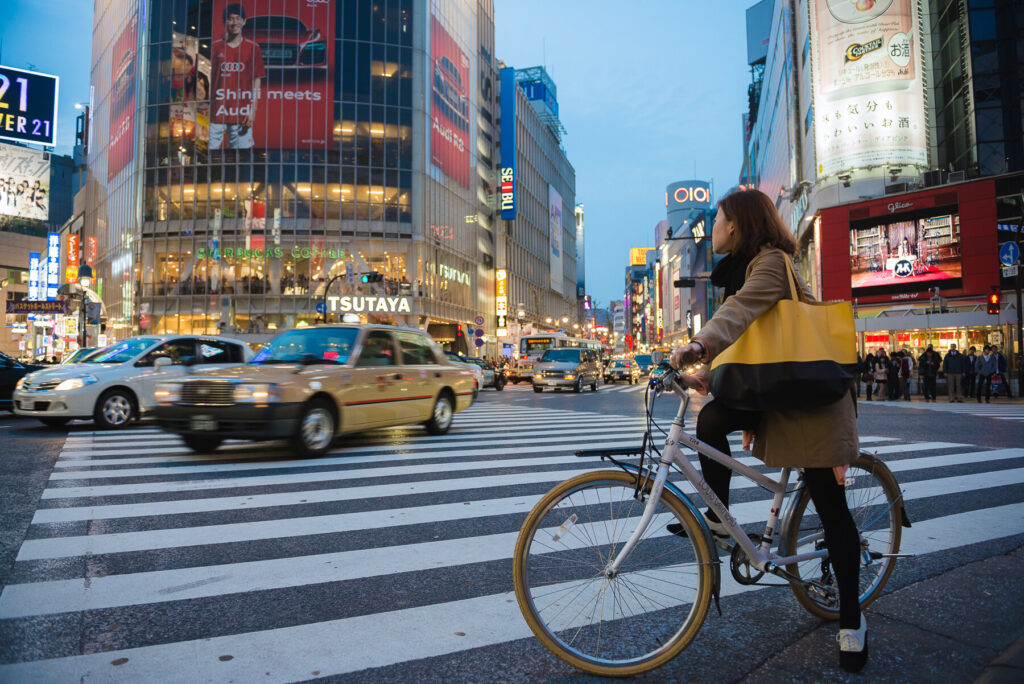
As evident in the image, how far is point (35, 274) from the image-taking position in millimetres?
69625

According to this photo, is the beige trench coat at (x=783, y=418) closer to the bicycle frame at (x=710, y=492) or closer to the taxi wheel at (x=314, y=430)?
the bicycle frame at (x=710, y=492)

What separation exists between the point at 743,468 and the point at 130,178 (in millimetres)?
57095

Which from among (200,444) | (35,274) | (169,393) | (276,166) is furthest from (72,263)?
(169,393)

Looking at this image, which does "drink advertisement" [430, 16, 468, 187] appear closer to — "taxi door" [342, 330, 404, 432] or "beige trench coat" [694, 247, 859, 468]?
"taxi door" [342, 330, 404, 432]

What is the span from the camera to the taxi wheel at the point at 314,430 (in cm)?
773

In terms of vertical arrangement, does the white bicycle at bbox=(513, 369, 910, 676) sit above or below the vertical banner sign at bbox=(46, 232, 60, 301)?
below

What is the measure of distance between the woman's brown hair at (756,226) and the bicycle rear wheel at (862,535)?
1.02m

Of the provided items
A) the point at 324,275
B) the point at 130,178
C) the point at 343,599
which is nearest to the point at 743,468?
the point at 343,599

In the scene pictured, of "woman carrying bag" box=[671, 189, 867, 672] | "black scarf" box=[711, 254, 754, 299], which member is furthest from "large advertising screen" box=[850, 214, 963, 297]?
"woman carrying bag" box=[671, 189, 867, 672]

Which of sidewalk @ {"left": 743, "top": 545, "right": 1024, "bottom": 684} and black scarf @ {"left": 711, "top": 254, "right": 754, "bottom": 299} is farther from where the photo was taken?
black scarf @ {"left": 711, "top": 254, "right": 754, "bottom": 299}

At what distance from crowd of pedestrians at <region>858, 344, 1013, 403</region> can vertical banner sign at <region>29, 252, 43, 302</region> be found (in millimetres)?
77994

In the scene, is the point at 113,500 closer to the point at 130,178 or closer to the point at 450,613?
the point at 450,613

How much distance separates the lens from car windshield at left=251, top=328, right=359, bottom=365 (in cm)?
848

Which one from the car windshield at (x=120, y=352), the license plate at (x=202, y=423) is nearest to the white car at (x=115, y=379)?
the car windshield at (x=120, y=352)
